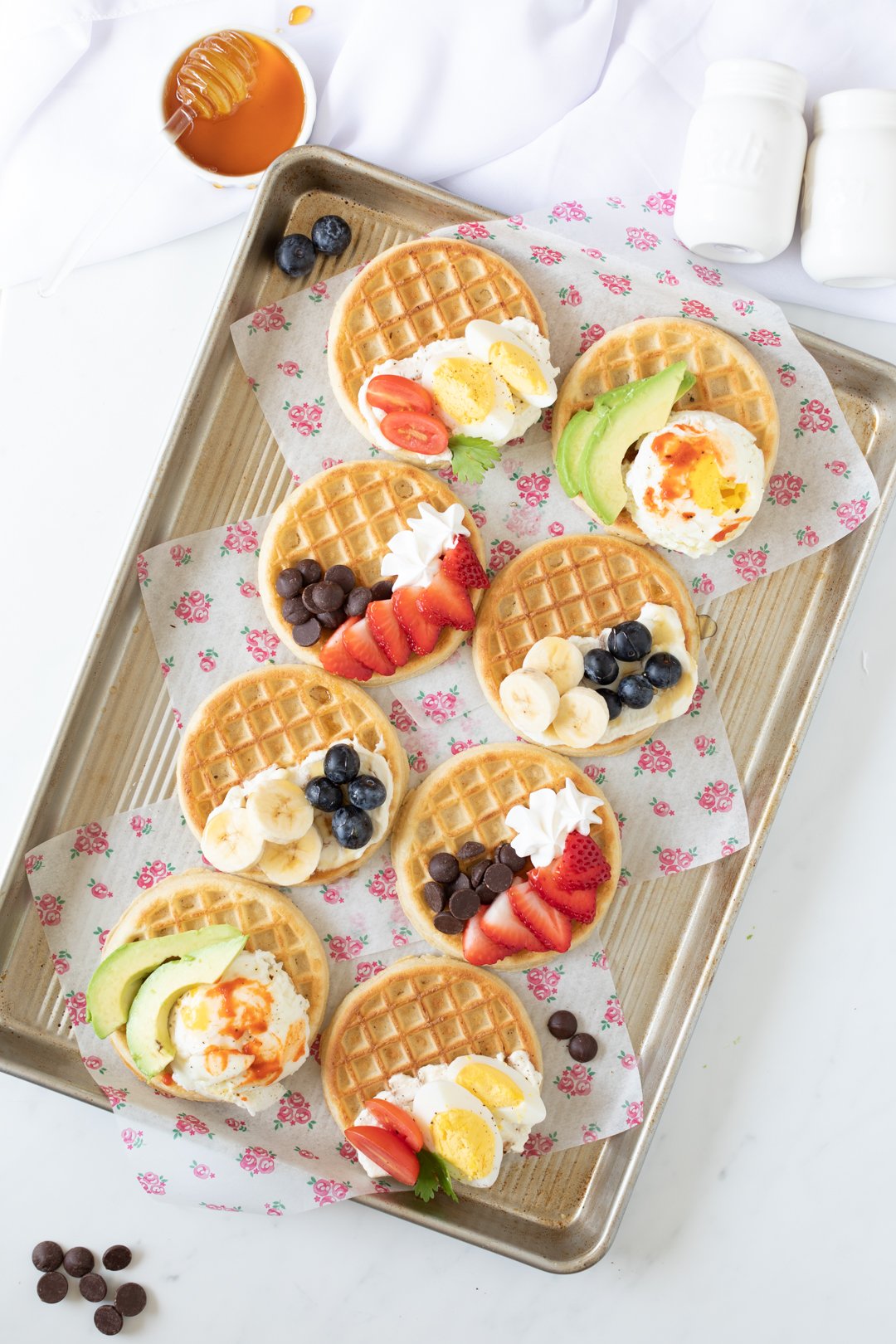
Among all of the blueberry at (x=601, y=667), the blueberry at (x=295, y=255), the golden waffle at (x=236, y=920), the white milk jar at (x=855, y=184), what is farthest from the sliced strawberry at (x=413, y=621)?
the white milk jar at (x=855, y=184)

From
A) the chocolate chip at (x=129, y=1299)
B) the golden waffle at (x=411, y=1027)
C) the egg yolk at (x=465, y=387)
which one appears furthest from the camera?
the chocolate chip at (x=129, y=1299)

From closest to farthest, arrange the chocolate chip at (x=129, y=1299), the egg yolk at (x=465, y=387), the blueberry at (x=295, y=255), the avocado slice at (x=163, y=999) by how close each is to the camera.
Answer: the avocado slice at (x=163, y=999) → the egg yolk at (x=465, y=387) → the blueberry at (x=295, y=255) → the chocolate chip at (x=129, y=1299)

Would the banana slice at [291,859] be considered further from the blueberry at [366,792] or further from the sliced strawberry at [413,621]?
the sliced strawberry at [413,621]

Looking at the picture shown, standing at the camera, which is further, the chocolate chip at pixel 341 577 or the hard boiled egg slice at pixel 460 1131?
the chocolate chip at pixel 341 577

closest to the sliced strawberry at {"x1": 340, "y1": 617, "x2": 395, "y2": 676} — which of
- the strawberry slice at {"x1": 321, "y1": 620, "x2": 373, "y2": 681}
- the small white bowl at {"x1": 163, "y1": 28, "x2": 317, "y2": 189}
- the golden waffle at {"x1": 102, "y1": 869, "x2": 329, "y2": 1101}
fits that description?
the strawberry slice at {"x1": 321, "y1": 620, "x2": 373, "y2": 681}

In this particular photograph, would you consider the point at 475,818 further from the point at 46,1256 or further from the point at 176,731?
the point at 46,1256

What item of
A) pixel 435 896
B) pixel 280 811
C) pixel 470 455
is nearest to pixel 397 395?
pixel 470 455

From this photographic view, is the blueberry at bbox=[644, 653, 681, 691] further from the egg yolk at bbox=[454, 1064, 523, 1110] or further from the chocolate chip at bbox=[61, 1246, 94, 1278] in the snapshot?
the chocolate chip at bbox=[61, 1246, 94, 1278]
